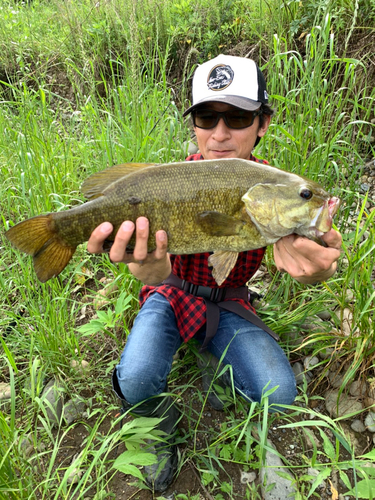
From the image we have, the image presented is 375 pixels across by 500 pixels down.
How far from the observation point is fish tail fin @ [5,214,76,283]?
71.5 inches

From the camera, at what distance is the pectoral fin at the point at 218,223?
5.92 feet

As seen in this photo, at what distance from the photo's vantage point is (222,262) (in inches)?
75.8

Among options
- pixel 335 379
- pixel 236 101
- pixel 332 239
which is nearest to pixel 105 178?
pixel 236 101

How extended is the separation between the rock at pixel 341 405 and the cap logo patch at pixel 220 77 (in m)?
2.24

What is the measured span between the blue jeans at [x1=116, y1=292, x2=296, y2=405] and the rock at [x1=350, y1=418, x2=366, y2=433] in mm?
472

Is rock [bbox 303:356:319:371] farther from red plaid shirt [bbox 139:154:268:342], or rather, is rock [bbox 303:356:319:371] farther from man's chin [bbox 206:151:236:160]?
man's chin [bbox 206:151:236:160]

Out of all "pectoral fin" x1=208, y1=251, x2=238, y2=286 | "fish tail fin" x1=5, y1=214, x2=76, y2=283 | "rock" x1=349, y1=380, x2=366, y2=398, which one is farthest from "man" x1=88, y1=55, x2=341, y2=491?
"rock" x1=349, y1=380, x2=366, y2=398

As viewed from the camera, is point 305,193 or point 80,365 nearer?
point 305,193

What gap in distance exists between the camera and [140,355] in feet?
7.13

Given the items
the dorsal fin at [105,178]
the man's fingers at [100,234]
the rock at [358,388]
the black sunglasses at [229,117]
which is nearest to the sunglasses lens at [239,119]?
the black sunglasses at [229,117]

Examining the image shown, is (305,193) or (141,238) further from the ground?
(305,193)

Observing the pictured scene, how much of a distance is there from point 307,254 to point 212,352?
1098mm

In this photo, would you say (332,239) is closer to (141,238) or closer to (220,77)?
(141,238)

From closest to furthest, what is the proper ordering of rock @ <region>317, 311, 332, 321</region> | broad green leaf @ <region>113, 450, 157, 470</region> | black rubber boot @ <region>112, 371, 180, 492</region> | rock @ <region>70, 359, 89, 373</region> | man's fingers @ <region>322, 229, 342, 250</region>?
broad green leaf @ <region>113, 450, 157, 470</region>
man's fingers @ <region>322, 229, 342, 250</region>
black rubber boot @ <region>112, 371, 180, 492</region>
rock @ <region>70, 359, 89, 373</region>
rock @ <region>317, 311, 332, 321</region>
